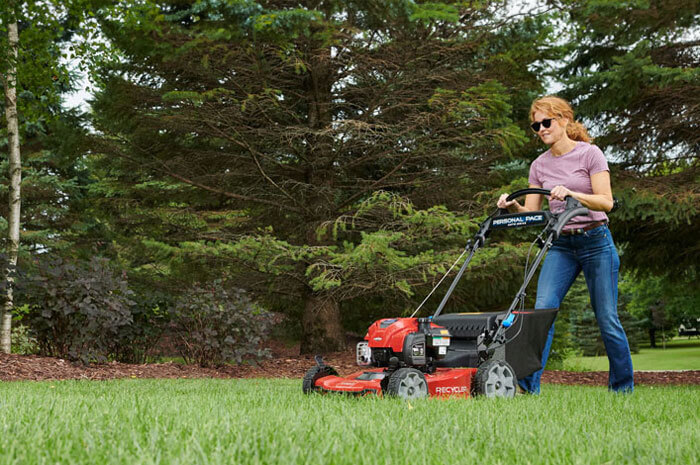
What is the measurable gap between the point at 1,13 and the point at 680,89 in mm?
8864

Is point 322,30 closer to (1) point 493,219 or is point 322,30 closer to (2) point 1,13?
(2) point 1,13

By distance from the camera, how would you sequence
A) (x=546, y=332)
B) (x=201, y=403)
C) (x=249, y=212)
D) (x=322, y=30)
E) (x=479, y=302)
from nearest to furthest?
(x=201, y=403), (x=546, y=332), (x=322, y=30), (x=479, y=302), (x=249, y=212)

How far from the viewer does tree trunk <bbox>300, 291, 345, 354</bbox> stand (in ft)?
36.4

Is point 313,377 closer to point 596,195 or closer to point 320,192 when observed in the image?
point 596,195

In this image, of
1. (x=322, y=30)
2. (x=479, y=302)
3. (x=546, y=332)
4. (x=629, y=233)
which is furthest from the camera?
(x=479, y=302)

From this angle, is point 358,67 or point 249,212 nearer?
point 358,67

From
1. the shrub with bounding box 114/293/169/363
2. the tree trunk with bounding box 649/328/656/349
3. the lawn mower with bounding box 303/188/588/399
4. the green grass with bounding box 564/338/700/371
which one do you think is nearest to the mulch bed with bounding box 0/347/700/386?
the shrub with bounding box 114/293/169/363

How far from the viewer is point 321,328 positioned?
11.2 m

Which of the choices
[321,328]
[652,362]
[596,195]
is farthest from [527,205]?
[652,362]

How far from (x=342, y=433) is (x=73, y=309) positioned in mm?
6388

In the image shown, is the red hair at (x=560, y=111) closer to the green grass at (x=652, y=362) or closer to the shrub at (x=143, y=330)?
the shrub at (x=143, y=330)

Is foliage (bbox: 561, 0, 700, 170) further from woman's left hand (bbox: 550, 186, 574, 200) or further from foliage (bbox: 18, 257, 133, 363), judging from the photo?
foliage (bbox: 18, 257, 133, 363)

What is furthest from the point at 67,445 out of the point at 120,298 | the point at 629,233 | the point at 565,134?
the point at 629,233

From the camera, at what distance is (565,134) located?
205 inches
